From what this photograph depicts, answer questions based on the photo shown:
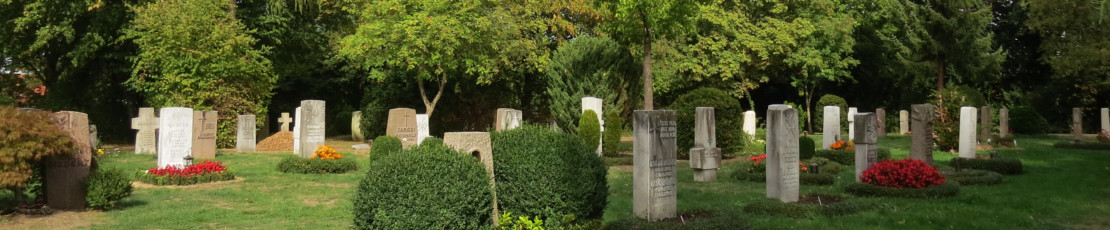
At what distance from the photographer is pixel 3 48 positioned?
97.0 feet

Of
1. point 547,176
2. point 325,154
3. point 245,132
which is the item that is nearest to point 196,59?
point 245,132

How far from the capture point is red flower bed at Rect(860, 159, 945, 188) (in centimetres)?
1330

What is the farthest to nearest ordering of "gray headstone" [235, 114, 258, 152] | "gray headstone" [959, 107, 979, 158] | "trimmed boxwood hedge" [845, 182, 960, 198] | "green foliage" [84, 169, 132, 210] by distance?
1. "gray headstone" [235, 114, 258, 152]
2. "gray headstone" [959, 107, 979, 158]
3. "trimmed boxwood hedge" [845, 182, 960, 198]
4. "green foliage" [84, 169, 132, 210]

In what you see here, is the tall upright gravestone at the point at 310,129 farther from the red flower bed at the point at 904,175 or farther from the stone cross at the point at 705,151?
the red flower bed at the point at 904,175

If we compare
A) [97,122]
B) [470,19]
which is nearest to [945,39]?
[470,19]

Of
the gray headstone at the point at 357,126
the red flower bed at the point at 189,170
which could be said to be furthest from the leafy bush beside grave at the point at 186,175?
the gray headstone at the point at 357,126

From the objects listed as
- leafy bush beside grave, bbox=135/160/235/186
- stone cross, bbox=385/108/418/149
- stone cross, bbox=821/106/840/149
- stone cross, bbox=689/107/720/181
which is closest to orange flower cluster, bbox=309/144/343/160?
stone cross, bbox=385/108/418/149

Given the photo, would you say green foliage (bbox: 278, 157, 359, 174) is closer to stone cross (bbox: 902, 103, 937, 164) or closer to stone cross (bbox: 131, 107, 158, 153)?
stone cross (bbox: 131, 107, 158, 153)

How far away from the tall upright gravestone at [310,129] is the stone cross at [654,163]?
13.1 meters

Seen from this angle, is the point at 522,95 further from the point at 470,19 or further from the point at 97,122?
the point at 97,122

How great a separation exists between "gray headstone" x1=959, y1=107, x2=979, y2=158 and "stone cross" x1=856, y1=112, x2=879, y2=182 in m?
6.29

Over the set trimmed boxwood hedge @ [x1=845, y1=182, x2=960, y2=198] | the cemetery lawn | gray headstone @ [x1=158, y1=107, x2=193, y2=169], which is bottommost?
the cemetery lawn

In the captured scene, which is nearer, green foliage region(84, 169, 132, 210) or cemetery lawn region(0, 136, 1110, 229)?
cemetery lawn region(0, 136, 1110, 229)

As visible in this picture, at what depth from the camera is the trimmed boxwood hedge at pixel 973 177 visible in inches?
594
